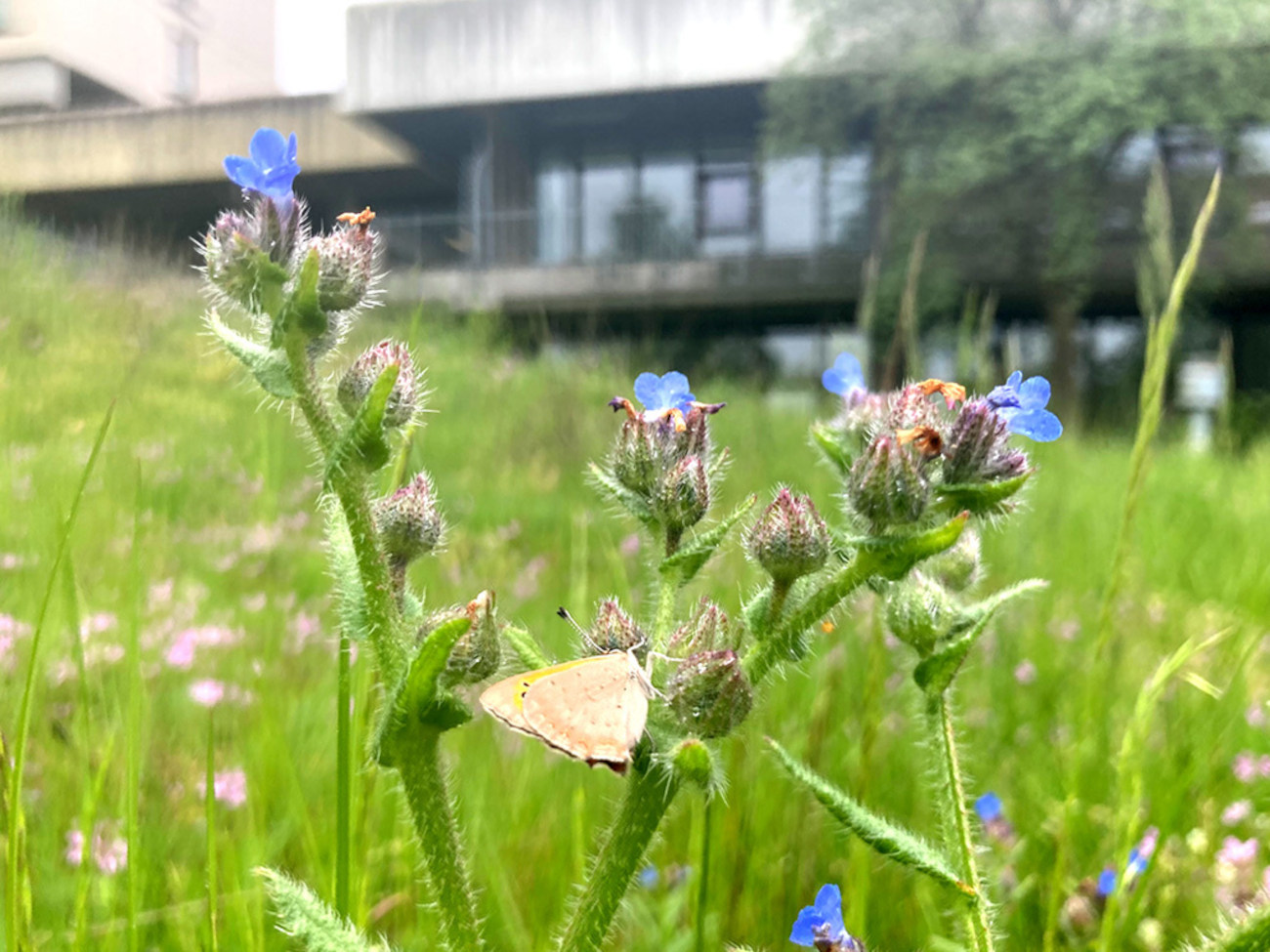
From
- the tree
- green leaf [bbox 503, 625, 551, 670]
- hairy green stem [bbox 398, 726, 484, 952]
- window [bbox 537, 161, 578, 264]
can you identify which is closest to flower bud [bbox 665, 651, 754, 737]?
green leaf [bbox 503, 625, 551, 670]

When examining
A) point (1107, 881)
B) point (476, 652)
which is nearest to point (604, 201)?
point (1107, 881)

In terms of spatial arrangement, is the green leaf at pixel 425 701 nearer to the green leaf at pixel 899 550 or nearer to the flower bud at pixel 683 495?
the flower bud at pixel 683 495

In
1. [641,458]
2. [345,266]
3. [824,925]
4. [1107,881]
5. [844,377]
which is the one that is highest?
[345,266]

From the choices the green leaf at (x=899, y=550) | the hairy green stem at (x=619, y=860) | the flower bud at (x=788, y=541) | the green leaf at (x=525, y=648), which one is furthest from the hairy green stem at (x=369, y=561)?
the green leaf at (x=899, y=550)

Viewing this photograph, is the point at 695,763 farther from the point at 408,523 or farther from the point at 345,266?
the point at 345,266

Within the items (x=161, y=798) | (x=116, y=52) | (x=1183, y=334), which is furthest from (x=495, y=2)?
(x=161, y=798)

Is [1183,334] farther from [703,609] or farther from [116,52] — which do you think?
[703,609]
